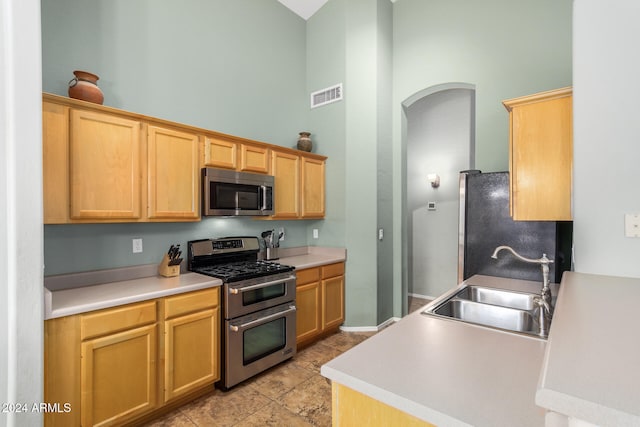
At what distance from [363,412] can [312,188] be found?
120 inches

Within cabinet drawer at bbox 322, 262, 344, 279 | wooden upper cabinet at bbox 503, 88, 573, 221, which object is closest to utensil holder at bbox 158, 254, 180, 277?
cabinet drawer at bbox 322, 262, 344, 279

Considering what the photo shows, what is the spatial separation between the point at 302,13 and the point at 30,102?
11.7 feet

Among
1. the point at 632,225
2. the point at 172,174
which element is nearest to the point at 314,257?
the point at 172,174

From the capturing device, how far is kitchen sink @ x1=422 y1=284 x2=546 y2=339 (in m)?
1.74

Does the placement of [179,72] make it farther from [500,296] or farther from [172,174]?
[500,296]

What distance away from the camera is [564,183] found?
1.90 m

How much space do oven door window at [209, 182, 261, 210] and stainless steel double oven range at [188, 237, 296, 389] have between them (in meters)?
0.40

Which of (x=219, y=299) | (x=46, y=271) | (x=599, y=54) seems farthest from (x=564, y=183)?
(x=46, y=271)

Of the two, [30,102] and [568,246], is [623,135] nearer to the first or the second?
[568,246]

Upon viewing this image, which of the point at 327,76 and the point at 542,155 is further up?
the point at 327,76

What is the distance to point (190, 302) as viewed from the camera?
229 centimetres

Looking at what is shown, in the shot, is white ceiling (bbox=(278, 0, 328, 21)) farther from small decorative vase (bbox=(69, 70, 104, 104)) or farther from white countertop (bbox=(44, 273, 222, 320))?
white countertop (bbox=(44, 273, 222, 320))

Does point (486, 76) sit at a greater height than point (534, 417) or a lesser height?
greater

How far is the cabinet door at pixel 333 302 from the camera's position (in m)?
3.53
